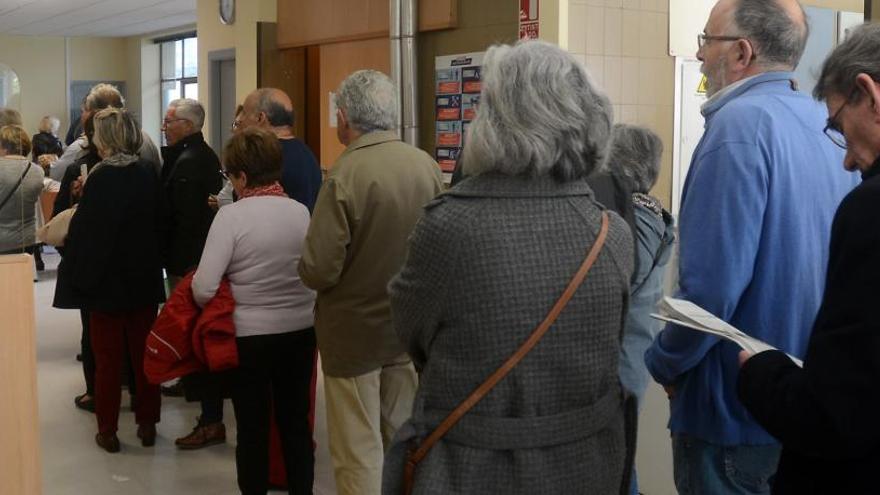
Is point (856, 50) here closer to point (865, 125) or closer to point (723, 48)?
point (865, 125)

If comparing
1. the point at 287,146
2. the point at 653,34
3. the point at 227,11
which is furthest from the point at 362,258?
the point at 227,11

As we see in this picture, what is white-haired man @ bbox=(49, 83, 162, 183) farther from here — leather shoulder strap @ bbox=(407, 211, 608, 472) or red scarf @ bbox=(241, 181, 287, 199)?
leather shoulder strap @ bbox=(407, 211, 608, 472)

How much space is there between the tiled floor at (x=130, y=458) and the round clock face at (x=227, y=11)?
3.04m

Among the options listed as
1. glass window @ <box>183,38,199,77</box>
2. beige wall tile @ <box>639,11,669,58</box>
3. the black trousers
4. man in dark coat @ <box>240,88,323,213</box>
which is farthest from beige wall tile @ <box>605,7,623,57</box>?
glass window @ <box>183,38,199,77</box>

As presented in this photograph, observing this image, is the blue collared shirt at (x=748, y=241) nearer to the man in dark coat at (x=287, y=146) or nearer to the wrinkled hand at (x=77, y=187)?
the man in dark coat at (x=287, y=146)

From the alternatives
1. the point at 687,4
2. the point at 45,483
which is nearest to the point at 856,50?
the point at 687,4

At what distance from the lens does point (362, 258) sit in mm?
2973

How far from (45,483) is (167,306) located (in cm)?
128

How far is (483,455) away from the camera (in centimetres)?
161

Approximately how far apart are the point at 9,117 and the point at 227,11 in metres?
4.45

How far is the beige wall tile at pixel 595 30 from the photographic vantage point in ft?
14.3

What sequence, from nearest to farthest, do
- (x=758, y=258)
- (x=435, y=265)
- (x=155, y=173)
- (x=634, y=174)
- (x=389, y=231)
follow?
(x=435, y=265)
(x=758, y=258)
(x=634, y=174)
(x=389, y=231)
(x=155, y=173)

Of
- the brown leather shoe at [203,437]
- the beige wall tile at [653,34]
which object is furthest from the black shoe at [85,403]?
the beige wall tile at [653,34]

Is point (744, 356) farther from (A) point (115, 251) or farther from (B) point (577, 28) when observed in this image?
(A) point (115, 251)
